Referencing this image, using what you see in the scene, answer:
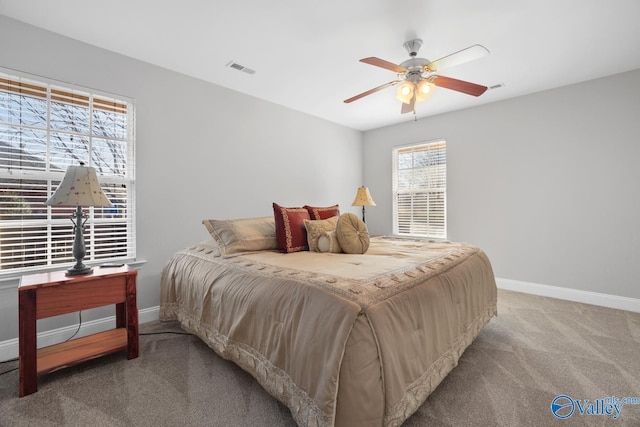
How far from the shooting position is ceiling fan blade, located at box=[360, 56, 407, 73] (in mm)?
2039

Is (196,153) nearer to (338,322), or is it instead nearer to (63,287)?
(63,287)

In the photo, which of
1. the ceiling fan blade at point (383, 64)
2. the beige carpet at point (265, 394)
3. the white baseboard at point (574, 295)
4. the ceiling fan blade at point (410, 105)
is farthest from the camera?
the white baseboard at point (574, 295)

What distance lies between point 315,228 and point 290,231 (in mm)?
236

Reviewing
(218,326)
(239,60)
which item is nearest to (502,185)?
(239,60)

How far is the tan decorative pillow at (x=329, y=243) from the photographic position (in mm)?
2480

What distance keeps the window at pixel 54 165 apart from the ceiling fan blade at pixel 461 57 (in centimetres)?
281

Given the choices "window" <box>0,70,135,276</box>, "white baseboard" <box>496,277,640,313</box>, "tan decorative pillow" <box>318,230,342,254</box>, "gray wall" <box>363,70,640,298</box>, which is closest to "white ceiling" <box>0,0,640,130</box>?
"gray wall" <box>363,70,640,298</box>

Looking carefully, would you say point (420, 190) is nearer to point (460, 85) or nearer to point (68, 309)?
point (460, 85)

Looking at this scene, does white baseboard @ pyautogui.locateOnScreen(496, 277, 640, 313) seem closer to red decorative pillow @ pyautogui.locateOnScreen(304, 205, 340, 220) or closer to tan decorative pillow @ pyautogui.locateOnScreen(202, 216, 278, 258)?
red decorative pillow @ pyautogui.locateOnScreen(304, 205, 340, 220)

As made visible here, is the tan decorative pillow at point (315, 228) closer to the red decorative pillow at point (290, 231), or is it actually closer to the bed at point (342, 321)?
the red decorative pillow at point (290, 231)

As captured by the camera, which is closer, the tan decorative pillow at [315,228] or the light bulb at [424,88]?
the light bulb at [424,88]

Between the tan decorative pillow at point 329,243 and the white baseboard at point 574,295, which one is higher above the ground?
the tan decorative pillow at point 329,243

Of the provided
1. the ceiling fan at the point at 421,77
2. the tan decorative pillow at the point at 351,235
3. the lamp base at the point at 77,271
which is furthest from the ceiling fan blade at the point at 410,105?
the lamp base at the point at 77,271

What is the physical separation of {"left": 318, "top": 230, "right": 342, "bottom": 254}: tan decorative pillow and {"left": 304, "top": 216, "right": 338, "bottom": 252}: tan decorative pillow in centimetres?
5
